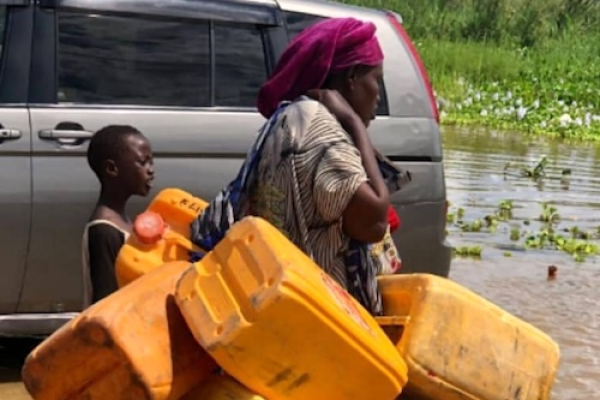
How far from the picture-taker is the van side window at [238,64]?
20.5 ft

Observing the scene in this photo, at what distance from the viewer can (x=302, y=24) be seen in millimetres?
6469

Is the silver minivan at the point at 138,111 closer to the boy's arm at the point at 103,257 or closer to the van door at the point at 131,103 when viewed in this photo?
the van door at the point at 131,103

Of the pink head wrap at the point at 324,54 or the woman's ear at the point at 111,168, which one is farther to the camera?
the woman's ear at the point at 111,168

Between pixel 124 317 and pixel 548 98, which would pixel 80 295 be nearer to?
pixel 124 317

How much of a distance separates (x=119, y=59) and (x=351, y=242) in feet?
8.24

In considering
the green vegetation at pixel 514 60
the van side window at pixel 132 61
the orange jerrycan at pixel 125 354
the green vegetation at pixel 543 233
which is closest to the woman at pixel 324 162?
the orange jerrycan at pixel 125 354

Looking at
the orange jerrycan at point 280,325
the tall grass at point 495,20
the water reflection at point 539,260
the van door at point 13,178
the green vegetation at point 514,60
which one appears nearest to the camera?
the orange jerrycan at point 280,325

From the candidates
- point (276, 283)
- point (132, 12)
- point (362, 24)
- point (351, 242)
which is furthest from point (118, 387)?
point (132, 12)

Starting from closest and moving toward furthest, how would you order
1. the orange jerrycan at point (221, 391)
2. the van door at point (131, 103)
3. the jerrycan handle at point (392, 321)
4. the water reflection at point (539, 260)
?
the orange jerrycan at point (221, 391)
the jerrycan handle at point (392, 321)
the van door at point (131, 103)
the water reflection at point (539, 260)

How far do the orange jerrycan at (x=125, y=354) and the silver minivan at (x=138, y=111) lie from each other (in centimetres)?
231

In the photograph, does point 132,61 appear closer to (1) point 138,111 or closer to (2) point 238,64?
(1) point 138,111

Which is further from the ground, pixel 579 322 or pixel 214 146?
pixel 214 146

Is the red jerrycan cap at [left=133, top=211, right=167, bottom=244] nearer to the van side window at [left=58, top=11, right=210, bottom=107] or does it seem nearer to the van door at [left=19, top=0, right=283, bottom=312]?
the van door at [left=19, top=0, right=283, bottom=312]

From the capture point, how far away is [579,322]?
8.29m
